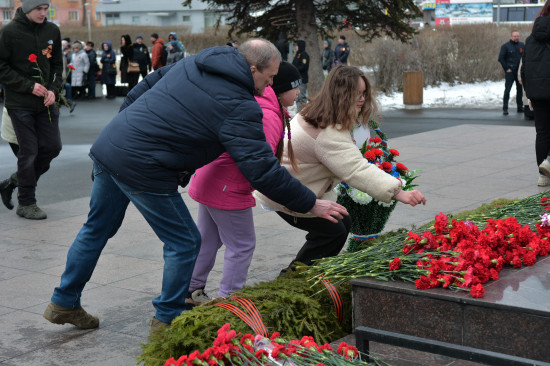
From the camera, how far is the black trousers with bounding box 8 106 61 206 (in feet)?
24.6

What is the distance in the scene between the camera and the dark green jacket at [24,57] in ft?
24.0

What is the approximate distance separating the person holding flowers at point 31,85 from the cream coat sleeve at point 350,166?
3.64m

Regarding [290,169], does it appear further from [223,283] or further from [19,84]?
[19,84]

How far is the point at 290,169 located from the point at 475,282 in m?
1.61

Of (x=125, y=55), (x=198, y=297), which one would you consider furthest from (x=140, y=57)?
(x=198, y=297)

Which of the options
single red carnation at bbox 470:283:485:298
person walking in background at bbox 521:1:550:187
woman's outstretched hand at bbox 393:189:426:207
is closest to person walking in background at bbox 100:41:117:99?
person walking in background at bbox 521:1:550:187

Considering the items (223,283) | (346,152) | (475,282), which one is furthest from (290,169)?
(475,282)

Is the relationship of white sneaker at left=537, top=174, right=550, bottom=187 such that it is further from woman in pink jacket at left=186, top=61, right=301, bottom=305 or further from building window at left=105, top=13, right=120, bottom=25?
building window at left=105, top=13, right=120, bottom=25

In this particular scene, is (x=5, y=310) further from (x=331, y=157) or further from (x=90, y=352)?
(x=331, y=157)

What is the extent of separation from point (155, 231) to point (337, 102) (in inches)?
52.7

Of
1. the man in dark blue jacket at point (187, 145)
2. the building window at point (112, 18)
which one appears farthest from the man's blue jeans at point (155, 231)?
the building window at point (112, 18)

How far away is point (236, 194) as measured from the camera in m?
4.48

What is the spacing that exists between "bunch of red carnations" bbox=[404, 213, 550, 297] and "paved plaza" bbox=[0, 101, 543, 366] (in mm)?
1569

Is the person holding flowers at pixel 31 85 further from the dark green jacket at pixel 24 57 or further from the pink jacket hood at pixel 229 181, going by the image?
the pink jacket hood at pixel 229 181
